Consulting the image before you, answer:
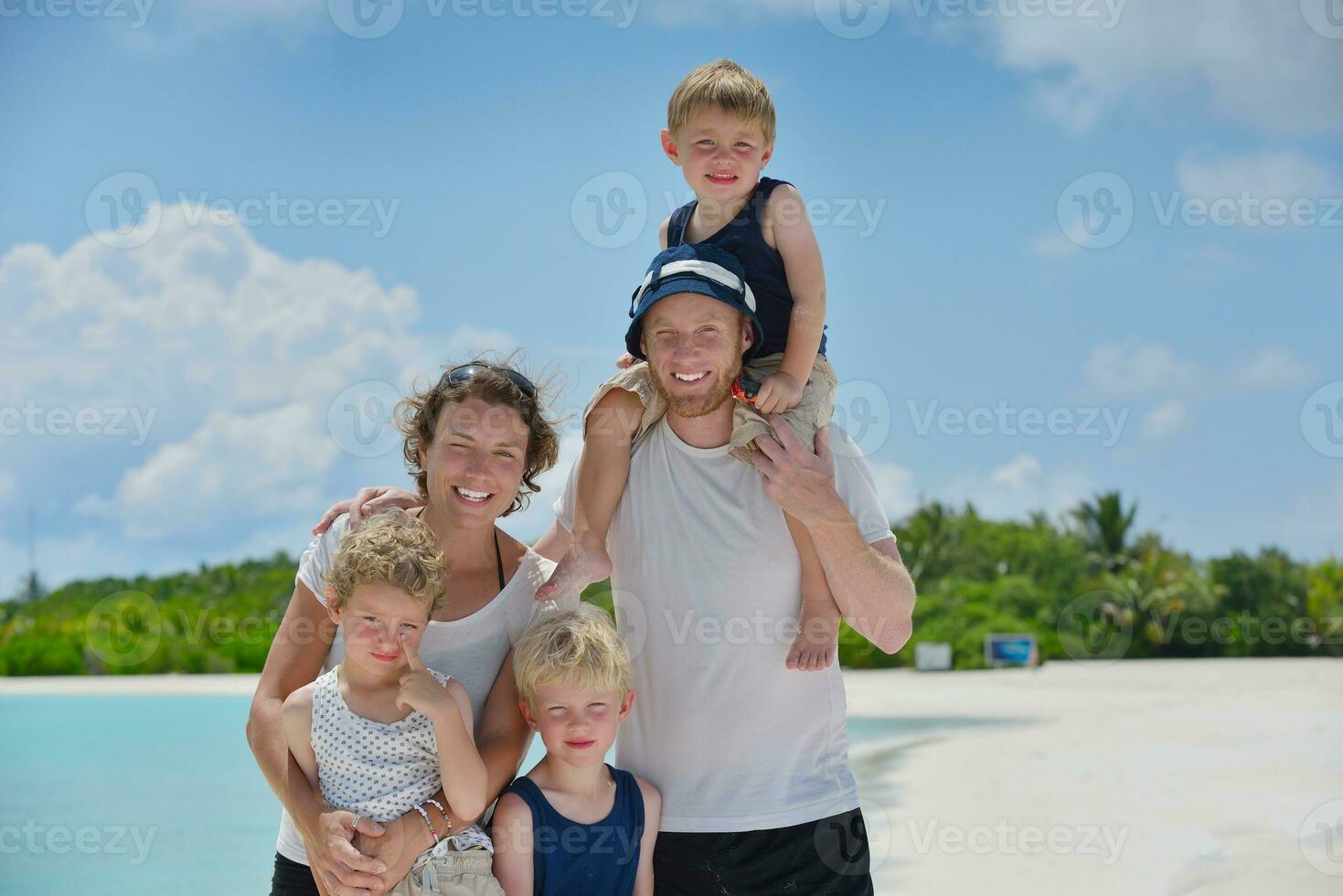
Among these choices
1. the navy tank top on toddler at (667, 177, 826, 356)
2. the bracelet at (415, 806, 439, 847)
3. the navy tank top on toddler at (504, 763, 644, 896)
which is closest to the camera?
the bracelet at (415, 806, 439, 847)

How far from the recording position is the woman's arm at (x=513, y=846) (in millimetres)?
2793

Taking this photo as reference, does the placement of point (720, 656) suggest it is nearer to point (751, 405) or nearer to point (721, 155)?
point (751, 405)

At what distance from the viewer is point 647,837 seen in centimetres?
289

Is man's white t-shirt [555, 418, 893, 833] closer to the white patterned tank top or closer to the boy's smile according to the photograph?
the white patterned tank top

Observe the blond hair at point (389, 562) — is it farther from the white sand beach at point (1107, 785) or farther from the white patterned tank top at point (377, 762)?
the white sand beach at point (1107, 785)

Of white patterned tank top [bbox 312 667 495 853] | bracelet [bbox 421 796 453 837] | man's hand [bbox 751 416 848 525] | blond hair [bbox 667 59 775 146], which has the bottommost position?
bracelet [bbox 421 796 453 837]

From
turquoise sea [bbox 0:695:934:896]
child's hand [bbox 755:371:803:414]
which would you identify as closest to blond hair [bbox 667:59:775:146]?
child's hand [bbox 755:371:803:414]

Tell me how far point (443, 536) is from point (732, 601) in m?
0.76

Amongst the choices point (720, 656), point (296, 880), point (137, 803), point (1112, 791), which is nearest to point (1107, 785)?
point (1112, 791)

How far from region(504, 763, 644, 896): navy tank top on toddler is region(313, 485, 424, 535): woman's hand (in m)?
0.77

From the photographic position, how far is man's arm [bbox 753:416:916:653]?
2969 millimetres

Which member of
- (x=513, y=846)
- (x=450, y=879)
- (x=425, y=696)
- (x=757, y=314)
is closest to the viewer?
(x=425, y=696)

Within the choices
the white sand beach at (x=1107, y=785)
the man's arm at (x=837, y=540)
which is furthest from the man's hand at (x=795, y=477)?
the white sand beach at (x=1107, y=785)

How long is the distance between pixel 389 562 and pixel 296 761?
24.3 inches
